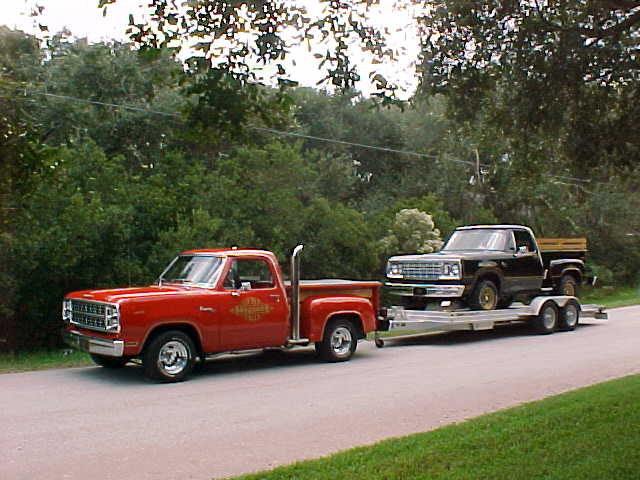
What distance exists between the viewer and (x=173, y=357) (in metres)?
11.3

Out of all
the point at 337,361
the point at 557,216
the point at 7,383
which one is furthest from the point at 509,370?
the point at 557,216

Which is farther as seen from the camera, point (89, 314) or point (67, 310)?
point (67, 310)

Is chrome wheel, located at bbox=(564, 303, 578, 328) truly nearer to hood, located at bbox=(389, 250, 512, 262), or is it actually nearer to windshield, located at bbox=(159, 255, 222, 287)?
hood, located at bbox=(389, 250, 512, 262)

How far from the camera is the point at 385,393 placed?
34.3 feet

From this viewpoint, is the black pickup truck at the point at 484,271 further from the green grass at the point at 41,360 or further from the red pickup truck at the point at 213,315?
the green grass at the point at 41,360

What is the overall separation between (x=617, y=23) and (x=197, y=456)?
26.2 ft

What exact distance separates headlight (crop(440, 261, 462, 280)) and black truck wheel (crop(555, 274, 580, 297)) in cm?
403

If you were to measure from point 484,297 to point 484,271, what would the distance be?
0.58 metres

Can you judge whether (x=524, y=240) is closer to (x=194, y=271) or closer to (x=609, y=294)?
(x=194, y=271)

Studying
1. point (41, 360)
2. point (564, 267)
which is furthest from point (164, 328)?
point (564, 267)

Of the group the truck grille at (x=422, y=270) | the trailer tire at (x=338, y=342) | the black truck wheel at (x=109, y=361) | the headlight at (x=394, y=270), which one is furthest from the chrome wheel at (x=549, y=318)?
the black truck wheel at (x=109, y=361)

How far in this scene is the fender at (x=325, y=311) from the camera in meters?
12.9

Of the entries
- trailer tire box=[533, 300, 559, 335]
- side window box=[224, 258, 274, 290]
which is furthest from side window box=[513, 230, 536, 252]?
side window box=[224, 258, 274, 290]

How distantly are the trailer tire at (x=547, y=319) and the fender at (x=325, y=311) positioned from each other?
Answer: 568 cm
